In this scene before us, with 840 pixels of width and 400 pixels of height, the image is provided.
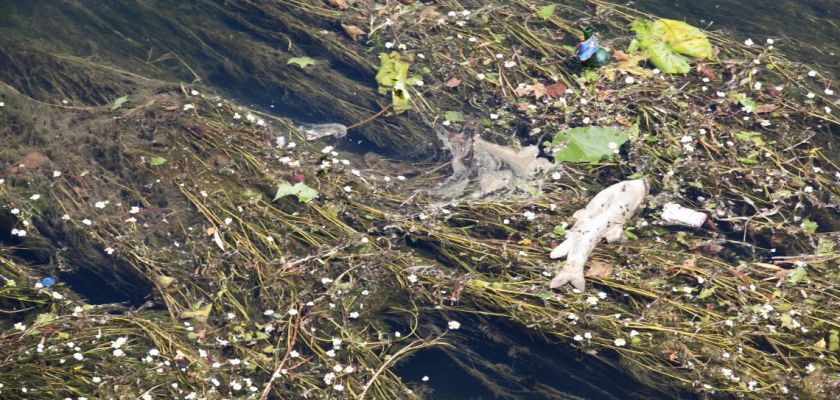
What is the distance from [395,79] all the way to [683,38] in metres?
2.25

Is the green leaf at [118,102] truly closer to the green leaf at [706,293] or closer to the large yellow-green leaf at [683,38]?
the large yellow-green leaf at [683,38]

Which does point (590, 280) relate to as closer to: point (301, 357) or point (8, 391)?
point (301, 357)

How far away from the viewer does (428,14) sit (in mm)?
5926

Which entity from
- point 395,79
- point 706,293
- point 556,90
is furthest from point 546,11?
point 706,293

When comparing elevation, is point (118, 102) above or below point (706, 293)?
above

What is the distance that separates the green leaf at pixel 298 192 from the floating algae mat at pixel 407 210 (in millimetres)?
32

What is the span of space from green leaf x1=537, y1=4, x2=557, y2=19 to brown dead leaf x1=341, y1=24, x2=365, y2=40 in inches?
57.9

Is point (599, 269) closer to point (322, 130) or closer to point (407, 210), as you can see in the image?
point (407, 210)

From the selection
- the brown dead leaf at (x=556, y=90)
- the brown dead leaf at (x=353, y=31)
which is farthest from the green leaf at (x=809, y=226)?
the brown dead leaf at (x=353, y=31)

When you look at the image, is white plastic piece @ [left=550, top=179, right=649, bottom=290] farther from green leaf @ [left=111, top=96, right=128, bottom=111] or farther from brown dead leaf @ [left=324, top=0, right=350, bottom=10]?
→ green leaf @ [left=111, top=96, right=128, bottom=111]

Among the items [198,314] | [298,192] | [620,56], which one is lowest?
[198,314]

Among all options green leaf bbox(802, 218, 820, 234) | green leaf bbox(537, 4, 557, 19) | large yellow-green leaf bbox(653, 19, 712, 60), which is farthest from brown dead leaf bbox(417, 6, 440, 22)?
green leaf bbox(802, 218, 820, 234)

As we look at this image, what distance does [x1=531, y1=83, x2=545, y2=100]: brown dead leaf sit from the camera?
538 centimetres

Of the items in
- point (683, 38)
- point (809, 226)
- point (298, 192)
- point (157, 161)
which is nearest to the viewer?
point (809, 226)
